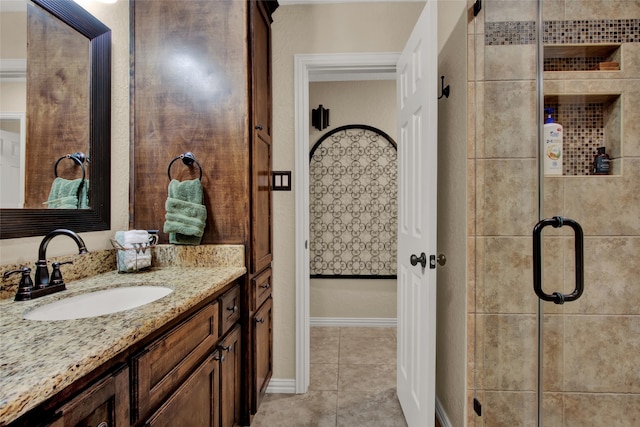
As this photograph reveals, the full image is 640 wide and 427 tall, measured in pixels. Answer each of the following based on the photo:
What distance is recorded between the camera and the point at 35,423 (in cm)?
56

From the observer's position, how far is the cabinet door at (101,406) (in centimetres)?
63

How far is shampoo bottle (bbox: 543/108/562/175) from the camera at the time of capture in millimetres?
1354

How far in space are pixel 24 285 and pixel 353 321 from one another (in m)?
2.84

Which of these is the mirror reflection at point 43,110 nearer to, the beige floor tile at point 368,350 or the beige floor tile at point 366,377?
the beige floor tile at point 366,377

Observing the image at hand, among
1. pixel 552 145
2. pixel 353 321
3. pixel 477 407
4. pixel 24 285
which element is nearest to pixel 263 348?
pixel 477 407

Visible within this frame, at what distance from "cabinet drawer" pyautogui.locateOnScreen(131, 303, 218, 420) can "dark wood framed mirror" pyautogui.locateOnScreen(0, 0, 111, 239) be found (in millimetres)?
666

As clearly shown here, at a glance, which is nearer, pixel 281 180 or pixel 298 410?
pixel 298 410

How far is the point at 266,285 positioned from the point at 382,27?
1826mm

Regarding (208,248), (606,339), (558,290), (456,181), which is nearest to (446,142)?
(456,181)

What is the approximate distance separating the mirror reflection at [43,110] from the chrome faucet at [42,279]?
194mm

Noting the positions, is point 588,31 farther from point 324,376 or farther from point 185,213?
point 324,376

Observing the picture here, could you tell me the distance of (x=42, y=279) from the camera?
1097 millimetres

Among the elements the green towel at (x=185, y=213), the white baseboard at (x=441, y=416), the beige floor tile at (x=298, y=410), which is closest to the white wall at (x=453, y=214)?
the white baseboard at (x=441, y=416)

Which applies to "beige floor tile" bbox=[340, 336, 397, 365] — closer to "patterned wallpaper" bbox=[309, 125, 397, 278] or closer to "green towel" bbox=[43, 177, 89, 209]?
"patterned wallpaper" bbox=[309, 125, 397, 278]
